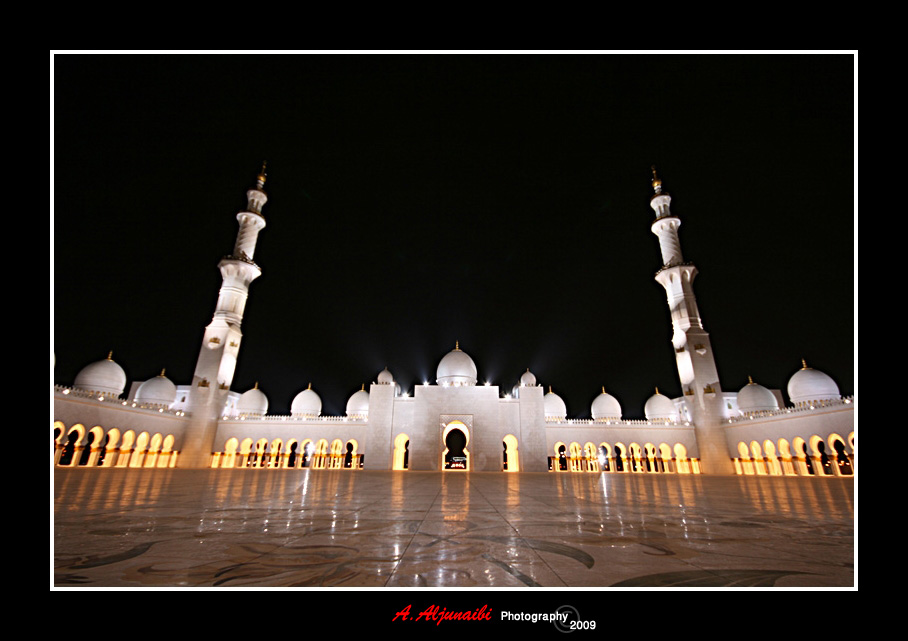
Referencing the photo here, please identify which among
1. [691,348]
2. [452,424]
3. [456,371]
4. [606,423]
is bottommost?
[606,423]

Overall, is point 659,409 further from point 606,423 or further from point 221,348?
point 221,348

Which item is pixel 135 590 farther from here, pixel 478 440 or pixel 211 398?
pixel 211 398

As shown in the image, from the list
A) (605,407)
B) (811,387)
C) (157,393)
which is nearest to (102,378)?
(157,393)

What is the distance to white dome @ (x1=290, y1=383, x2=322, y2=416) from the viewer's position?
29078 mm

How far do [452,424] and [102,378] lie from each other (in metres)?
19.9

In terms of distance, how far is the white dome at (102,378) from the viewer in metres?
23.1

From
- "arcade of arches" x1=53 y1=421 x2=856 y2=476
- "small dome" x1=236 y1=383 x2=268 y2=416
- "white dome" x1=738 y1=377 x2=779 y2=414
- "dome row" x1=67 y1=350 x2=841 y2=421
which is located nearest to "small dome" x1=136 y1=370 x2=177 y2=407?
"dome row" x1=67 y1=350 x2=841 y2=421

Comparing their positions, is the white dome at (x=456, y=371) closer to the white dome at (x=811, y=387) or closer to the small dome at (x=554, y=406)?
the small dome at (x=554, y=406)

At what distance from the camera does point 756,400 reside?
2480 centimetres

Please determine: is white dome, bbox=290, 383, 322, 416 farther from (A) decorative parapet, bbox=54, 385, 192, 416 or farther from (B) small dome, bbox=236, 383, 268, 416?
(A) decorative parapet, bbox=54, 385, 192, 416
